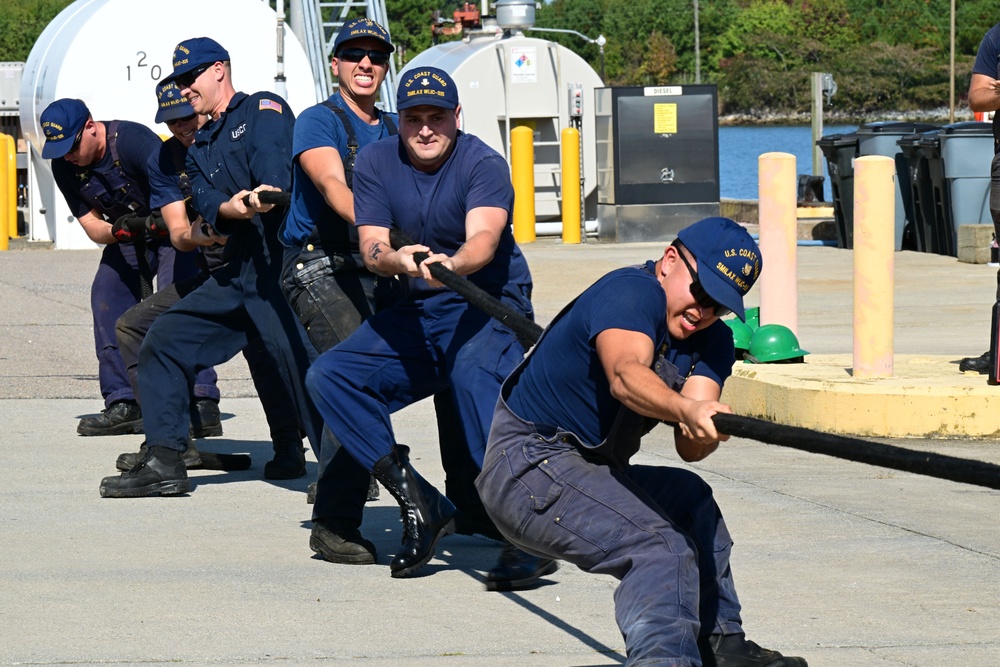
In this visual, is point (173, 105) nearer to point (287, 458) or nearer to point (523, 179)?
point (287, 458)

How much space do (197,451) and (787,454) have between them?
297 centimetres

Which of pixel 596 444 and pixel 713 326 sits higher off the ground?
pixel 713 326

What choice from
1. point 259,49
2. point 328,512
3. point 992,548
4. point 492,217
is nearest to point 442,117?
point 492,217

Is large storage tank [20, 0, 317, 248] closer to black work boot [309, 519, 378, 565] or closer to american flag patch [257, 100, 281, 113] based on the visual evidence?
american flag patch [257, 100, 281, 113]

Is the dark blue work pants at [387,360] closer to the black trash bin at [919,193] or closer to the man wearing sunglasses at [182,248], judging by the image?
the man wearing sunglasses at [182,248]

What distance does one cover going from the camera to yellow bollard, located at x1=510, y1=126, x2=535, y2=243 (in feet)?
69.5

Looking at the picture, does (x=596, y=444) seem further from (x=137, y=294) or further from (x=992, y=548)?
(x=137, y=294)

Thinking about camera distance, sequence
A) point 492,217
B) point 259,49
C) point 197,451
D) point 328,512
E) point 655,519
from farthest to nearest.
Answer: point 259,49 → point 197,451 → point 328,512 → point 492,217 → point 655,519

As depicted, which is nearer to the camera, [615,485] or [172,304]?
[615,485]

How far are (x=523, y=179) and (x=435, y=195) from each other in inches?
616

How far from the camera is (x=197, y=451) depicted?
26.1 ft

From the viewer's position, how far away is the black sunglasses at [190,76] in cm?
689

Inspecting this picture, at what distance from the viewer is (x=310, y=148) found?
20.3 ft

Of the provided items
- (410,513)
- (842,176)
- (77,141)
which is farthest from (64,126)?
(842,176)
